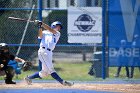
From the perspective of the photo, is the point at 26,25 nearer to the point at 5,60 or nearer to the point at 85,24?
the point at 85,24

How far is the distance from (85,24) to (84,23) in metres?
0.04

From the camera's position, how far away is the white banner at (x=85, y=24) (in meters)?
14.8

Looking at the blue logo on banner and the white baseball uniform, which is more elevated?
the blue logo on banner

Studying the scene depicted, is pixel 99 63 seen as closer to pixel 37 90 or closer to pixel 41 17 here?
pixel 41 17

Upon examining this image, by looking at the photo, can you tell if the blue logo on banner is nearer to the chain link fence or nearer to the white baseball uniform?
the chain link fence

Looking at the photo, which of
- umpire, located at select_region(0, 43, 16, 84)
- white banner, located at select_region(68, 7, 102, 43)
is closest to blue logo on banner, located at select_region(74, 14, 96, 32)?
white banner, located at select_region(68, 7, 102, 43)

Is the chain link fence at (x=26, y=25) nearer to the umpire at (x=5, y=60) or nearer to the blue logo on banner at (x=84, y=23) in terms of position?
the blue logo on banner at (x=84, y=23)

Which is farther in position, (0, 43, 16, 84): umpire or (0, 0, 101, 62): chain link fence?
(0, 0, 101, 62): chain link fence

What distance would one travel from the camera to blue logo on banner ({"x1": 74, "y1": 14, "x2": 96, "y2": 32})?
14836mm

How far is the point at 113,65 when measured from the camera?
1484 cm

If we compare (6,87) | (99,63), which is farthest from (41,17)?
(6,87)

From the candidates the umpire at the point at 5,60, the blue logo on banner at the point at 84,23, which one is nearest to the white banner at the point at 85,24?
the blue logo on banner at the point at 84,23

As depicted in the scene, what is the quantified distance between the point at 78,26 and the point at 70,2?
0.80 meters

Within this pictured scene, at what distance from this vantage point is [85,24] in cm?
1484
